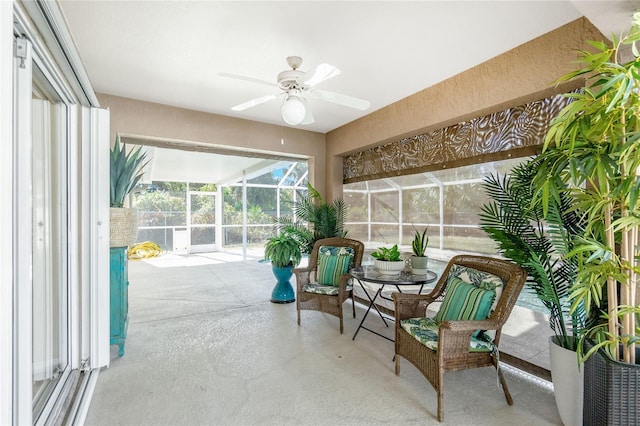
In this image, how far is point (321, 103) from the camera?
12.2 feet

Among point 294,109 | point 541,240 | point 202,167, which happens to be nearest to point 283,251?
point 294,109

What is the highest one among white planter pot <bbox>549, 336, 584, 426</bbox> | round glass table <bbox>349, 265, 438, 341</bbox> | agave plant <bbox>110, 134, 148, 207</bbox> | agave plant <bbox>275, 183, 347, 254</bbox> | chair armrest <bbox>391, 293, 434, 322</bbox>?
agave plant <bbox>110, 134, 148, 207</bbox>

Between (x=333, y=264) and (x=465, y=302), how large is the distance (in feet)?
5.37

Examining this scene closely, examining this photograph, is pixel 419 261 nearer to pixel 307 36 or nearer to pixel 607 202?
pixel 607 202

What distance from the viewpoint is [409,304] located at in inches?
99.0

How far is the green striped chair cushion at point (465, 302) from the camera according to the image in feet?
6.95

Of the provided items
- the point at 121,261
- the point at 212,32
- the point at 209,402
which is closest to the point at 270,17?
the point at 212,32

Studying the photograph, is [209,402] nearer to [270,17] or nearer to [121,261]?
[121,261]

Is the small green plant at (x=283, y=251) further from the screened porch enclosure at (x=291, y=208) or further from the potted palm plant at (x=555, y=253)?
the potted palm plant at (x=555, y=253)

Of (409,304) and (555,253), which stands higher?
(555,253)

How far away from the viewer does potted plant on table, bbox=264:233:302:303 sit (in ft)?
13.7

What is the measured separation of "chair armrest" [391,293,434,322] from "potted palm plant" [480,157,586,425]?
0.74m

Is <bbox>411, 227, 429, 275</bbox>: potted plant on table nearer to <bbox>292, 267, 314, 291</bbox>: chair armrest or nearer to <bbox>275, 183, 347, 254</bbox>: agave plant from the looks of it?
<bbox>292, 267, 314, 291</bbox>: chair armrest

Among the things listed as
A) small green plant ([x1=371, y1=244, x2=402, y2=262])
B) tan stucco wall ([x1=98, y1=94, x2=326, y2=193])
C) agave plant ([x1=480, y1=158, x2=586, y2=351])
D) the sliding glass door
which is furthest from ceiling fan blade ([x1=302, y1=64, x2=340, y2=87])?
tan stucco wall ([x1=98, y1=94, x2=326, y2=193])
